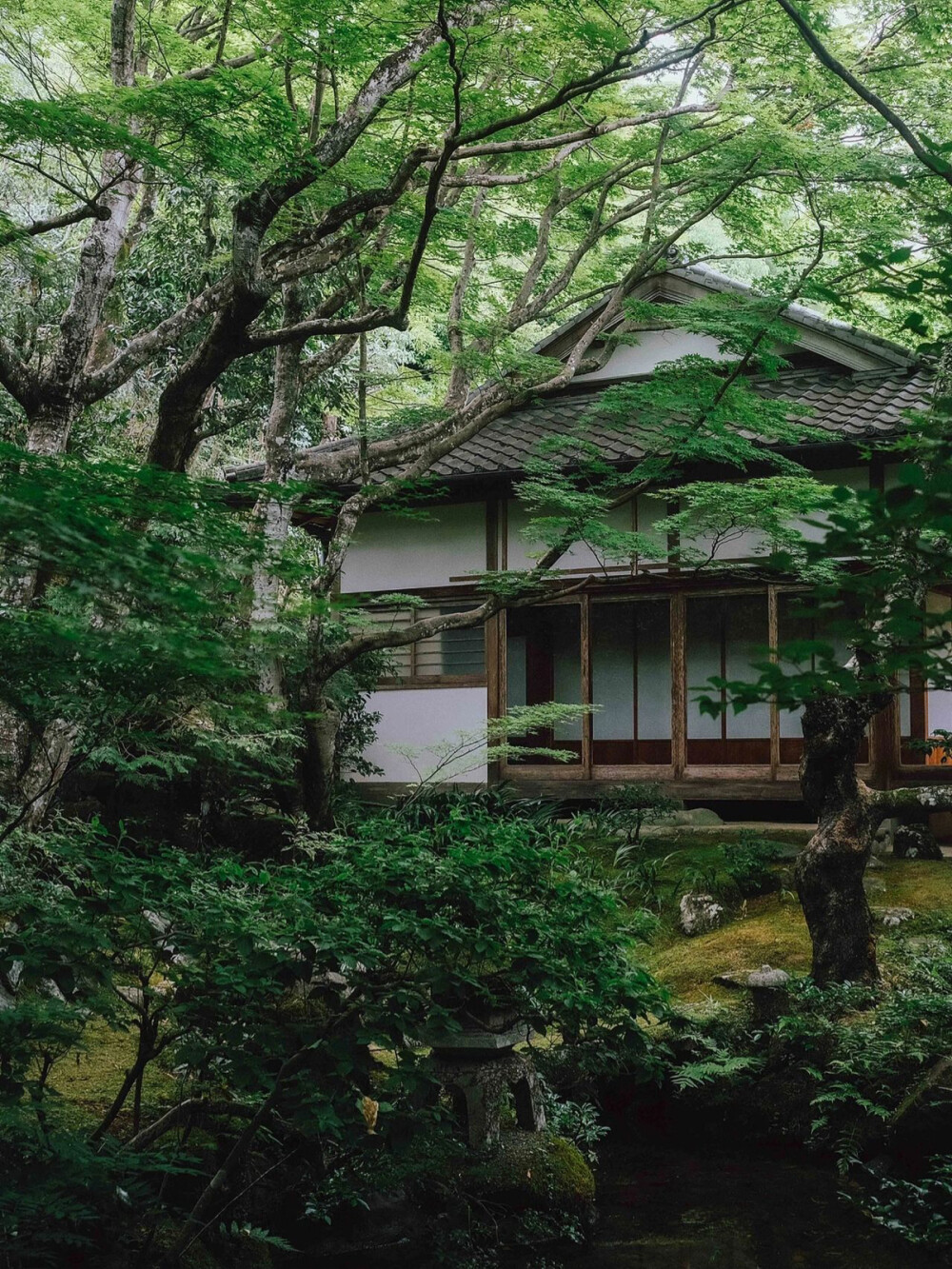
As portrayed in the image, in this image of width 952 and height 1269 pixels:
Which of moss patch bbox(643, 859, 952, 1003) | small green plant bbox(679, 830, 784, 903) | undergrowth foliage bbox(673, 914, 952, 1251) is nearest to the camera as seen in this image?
undergrowth foliage bbox(673, 914, 952, 1251)

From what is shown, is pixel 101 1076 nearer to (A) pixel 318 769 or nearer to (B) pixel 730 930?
(A) pixel 318 769

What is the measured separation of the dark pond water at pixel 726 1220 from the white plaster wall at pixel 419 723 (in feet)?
25.8

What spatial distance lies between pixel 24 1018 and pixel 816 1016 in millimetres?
5848

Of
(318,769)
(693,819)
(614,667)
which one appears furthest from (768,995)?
(614,667)

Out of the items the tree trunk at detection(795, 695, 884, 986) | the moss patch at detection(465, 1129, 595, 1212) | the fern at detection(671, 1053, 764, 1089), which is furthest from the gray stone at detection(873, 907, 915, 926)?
the moss patch at detection(465, 1129, 595, 1212)

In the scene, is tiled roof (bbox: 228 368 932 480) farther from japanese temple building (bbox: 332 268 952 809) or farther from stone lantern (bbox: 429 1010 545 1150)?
stone lantern (bbox: 429 1010 545 1150)

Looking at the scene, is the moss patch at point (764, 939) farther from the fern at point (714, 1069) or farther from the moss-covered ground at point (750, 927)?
the fern at point (714, 1069)

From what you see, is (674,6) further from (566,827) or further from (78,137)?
(566,827)

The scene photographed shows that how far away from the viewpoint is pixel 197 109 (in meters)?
7.86

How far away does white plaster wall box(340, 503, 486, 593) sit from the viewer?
15629 millimetres

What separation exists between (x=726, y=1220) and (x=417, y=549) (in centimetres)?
1044

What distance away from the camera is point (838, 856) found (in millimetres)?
8641

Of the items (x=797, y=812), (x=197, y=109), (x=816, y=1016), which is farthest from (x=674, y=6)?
(x=797, y=812)

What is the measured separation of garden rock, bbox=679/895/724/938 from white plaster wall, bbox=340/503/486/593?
19.1 feet
